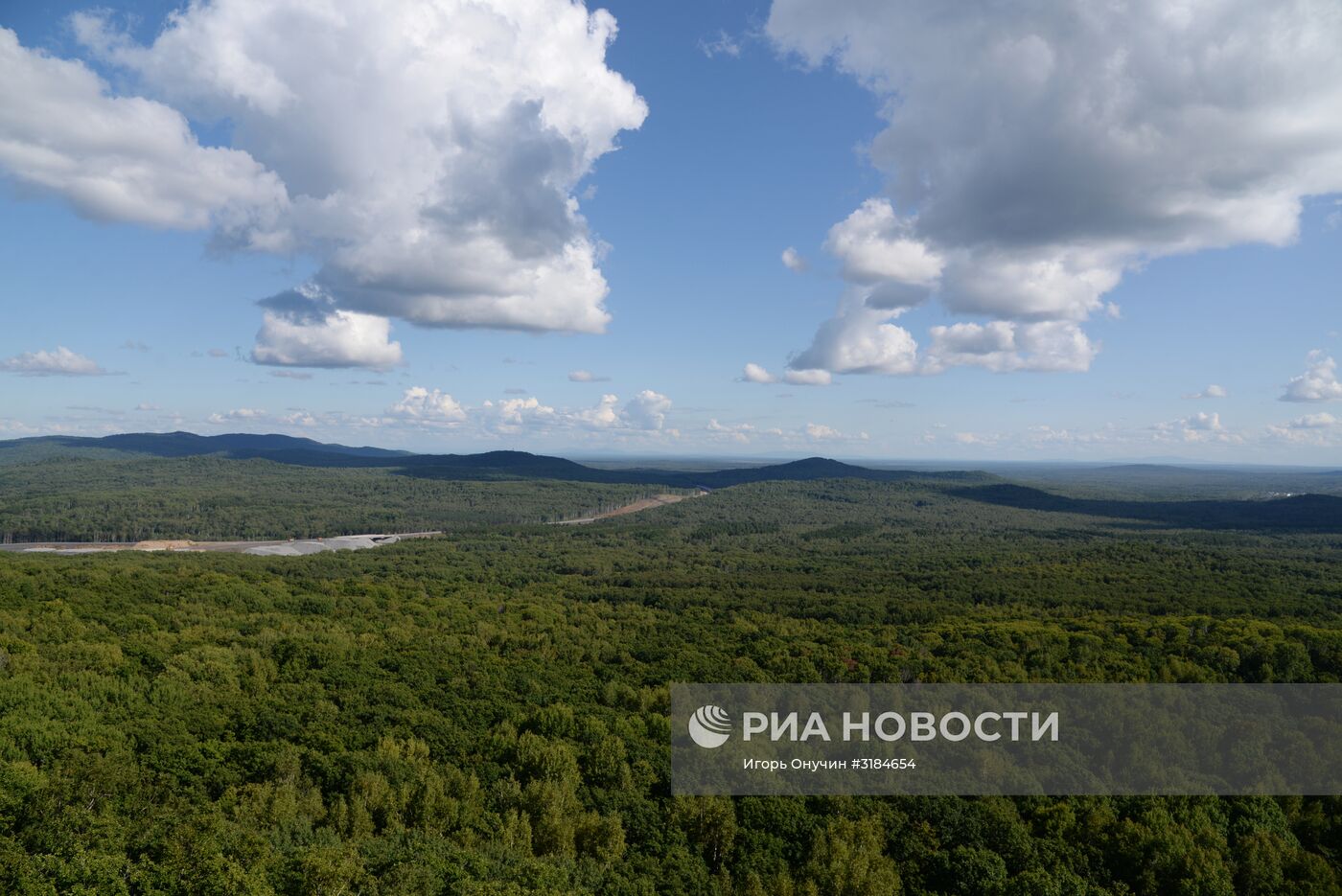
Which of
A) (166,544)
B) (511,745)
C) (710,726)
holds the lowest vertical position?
(166,544)

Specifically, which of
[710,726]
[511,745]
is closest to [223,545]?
[511,745]

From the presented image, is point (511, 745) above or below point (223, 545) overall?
above

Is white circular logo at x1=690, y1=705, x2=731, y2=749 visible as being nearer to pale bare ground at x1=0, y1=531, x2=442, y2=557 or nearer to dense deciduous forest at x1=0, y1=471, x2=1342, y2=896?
dense deciduous forest at x1=0, y1=471, x2=1342, y2=896

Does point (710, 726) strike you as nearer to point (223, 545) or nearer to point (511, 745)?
point (511, 745)

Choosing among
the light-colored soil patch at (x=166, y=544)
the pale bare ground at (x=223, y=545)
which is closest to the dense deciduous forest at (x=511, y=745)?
the pale bare ground at (x=223, y=545)

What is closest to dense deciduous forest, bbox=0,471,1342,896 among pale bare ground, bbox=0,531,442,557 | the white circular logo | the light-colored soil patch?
the white circular logo

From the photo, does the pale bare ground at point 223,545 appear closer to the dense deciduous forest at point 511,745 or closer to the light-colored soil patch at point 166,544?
the light-colored soil patch at point 166,544
